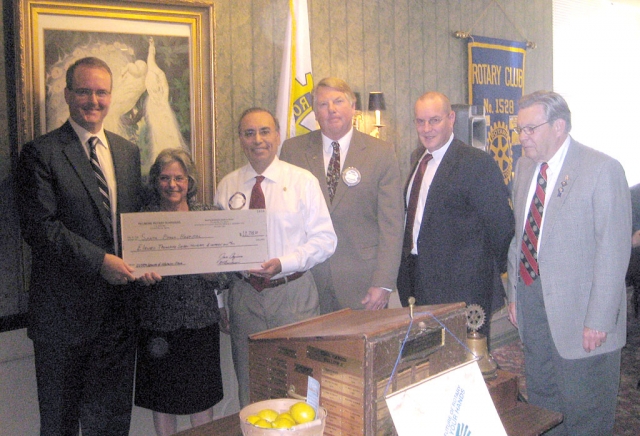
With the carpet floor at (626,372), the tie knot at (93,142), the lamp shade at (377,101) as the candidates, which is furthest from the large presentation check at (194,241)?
the carpet floor at (626,372)

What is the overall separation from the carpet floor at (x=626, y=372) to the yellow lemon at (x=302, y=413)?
2.46 meters

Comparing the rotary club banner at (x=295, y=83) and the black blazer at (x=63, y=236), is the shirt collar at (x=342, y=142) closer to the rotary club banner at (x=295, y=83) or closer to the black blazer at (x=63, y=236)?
the rotary club banner at (x=295, y=83)

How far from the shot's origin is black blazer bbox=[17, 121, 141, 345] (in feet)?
6.73

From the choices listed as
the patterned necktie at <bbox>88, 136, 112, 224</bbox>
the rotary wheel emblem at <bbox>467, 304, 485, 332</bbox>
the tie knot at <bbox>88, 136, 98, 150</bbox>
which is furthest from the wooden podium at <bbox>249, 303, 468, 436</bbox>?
the tie knot at <bbox>88, 136, 98, 150</bbox>

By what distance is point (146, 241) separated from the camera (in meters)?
Result: 2.13

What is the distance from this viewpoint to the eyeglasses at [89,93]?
2.25 meters

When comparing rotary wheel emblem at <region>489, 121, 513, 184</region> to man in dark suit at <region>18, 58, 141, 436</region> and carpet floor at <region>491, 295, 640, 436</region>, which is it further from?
man in dark suit at <region>18, 58, 141, 436</region>

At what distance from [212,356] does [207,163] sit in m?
1.06

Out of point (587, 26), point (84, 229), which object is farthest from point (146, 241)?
point (587, 26)

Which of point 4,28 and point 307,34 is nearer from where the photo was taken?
point 4,28

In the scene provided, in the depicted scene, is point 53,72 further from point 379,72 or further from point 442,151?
point 379,72

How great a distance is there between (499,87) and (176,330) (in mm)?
3656

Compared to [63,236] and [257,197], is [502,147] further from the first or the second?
[63,236]

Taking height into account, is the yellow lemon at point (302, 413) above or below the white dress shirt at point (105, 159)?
below
